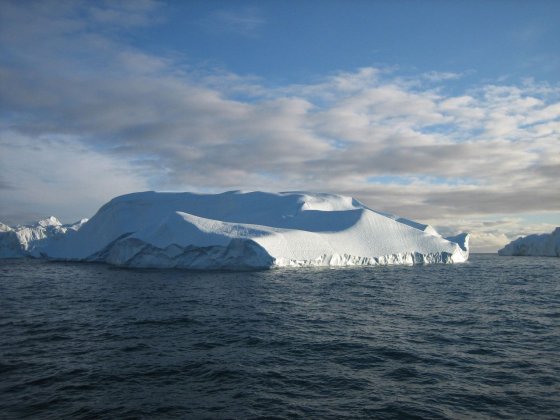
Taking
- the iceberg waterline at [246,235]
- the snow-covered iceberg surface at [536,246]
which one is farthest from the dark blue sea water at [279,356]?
the snow-covered iceberg surface at [536,246]

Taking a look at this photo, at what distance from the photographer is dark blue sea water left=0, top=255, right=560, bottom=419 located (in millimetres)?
7555

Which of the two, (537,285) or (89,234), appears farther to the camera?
(89,234)

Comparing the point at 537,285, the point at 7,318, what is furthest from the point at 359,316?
the point at 537,285

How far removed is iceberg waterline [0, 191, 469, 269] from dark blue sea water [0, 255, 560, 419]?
1449cm

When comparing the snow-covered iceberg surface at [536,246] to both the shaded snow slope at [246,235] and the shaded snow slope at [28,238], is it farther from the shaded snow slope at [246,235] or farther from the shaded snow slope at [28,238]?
the shaded snow slope at [28,238]

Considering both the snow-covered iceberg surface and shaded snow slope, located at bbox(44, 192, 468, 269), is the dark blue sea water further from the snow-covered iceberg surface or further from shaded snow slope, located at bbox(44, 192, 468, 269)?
the snow-covered iceberg surface

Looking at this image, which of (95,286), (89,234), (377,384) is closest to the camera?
(377,384)

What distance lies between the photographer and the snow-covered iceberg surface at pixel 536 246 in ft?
224

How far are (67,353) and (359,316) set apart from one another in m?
9.51

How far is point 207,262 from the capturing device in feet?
117

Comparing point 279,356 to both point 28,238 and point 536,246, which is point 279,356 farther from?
point 28,238

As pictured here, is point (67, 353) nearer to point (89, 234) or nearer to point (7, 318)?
point (7, 318)

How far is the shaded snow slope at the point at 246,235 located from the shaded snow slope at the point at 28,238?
1524 cm

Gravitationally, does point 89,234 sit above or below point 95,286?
above
